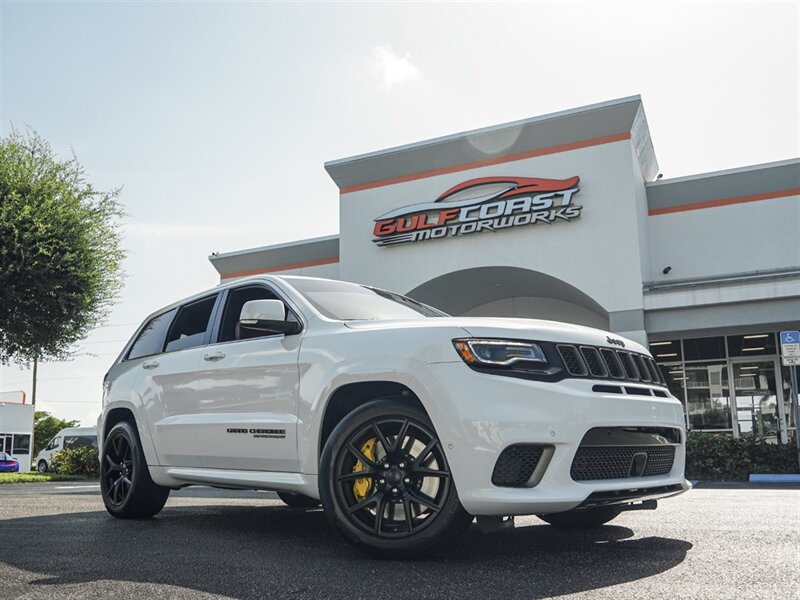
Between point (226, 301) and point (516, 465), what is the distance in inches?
113

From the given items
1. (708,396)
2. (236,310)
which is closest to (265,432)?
(236,310)

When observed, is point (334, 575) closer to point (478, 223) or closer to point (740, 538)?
point (740, 538)

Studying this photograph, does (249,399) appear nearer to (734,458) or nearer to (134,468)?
(134,468)

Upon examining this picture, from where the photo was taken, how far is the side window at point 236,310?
547 cm

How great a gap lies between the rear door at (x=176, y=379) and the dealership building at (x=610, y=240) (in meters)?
13.1

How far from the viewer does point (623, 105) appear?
17688 millimetres

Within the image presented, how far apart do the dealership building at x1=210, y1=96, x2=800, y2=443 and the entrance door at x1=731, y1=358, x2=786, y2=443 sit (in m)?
0.03

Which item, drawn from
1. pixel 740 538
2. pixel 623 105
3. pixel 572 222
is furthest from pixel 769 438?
pixel 740 538

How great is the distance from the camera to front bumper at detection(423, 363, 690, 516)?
12.0 feet

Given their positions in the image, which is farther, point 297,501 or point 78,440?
point 78,440

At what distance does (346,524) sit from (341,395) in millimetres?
783

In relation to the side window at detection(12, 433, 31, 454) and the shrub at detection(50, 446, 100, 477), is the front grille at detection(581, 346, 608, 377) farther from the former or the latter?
the side window at detection(12, 433, 31, 454)

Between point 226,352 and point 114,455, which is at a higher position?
point 226,352

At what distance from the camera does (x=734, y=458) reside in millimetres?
14406
